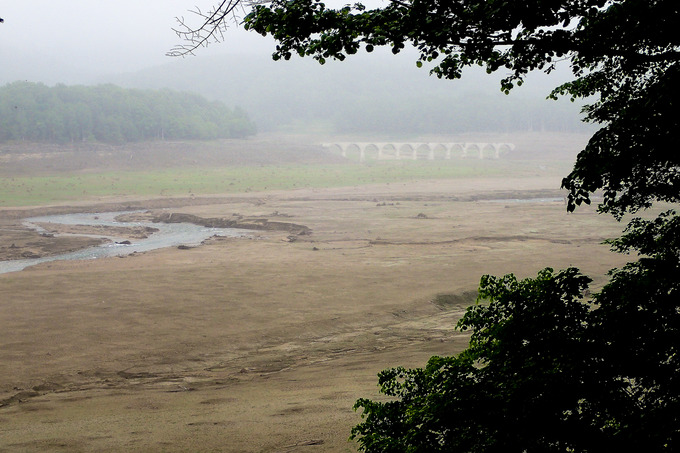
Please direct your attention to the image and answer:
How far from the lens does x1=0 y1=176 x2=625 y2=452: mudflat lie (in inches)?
395

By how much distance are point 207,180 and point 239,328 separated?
4403cm

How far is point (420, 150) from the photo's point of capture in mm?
103125

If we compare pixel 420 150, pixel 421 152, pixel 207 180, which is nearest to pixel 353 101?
pixel 420 150

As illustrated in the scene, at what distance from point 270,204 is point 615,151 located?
41192 mm

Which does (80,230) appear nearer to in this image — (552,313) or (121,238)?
(121,238)

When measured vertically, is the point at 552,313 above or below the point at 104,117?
below

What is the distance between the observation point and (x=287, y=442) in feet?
29.8

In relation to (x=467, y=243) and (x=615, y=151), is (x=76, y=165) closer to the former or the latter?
(x=467, y=243)

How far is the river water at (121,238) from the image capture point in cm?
2797

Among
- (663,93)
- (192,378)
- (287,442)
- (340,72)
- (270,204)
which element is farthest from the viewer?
(340,72)

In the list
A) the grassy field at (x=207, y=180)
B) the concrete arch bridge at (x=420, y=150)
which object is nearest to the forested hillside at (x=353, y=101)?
the concrete arch bridge at (x=420, y=150)

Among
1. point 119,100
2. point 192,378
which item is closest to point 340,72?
point 119,100

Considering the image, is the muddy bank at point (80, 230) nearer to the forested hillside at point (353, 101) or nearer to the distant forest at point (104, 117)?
the distant forest at point (104, 117)

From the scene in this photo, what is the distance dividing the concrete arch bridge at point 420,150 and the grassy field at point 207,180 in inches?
494
